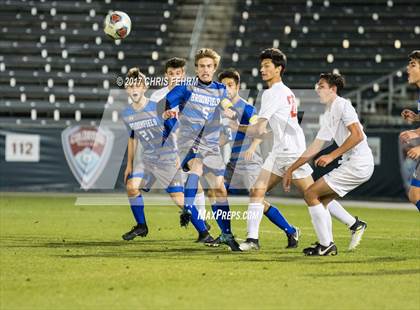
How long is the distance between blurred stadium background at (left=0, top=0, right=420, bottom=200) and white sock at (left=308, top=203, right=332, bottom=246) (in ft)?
52.0

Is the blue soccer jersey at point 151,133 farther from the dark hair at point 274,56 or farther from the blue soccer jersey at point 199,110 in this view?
the dark hair at point 274,56

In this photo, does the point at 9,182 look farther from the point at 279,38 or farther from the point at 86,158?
the point at 279,38

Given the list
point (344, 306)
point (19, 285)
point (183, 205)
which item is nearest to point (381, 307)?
point (344, 306)

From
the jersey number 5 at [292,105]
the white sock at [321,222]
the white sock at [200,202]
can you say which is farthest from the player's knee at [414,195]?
the white sock at [200,202]

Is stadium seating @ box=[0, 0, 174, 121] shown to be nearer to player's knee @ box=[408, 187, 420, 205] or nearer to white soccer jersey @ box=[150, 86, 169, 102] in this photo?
white soccer jersey @ box=[150, 86, 169, 102]

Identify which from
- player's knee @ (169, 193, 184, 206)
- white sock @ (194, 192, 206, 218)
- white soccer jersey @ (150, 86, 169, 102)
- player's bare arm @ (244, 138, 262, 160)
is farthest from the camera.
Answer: white soccer jersey @ (150, 86, 169, 102)

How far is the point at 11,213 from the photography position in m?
17.8

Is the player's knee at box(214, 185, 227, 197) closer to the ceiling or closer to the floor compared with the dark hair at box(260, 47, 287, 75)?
closer to the floor

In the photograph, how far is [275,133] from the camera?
35.9 ft

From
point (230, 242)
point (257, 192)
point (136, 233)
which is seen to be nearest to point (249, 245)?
point (230, 242)

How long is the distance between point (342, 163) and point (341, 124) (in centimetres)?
47

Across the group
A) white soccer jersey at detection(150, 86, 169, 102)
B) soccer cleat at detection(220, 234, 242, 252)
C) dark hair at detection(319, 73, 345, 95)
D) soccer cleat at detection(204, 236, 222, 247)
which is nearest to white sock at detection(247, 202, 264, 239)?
soccer cleat at detection(220, 234, 242, 252)

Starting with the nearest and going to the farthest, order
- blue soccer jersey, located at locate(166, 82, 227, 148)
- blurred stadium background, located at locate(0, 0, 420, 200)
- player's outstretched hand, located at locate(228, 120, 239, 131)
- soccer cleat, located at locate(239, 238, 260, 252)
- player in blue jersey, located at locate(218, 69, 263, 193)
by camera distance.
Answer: soccer cleat, located at locate(239, 238, 260, 252), blue soccer jersey, located at locate(166, 82, 227, 148), player in blue jersey, located at locate(218, 69, 263, 193), player's outstretched hand, located at locate(228, 120, 239, 131), blurred stadium background, located at locate(0, 0, 420, 200)

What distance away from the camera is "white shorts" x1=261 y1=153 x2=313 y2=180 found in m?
10.9
